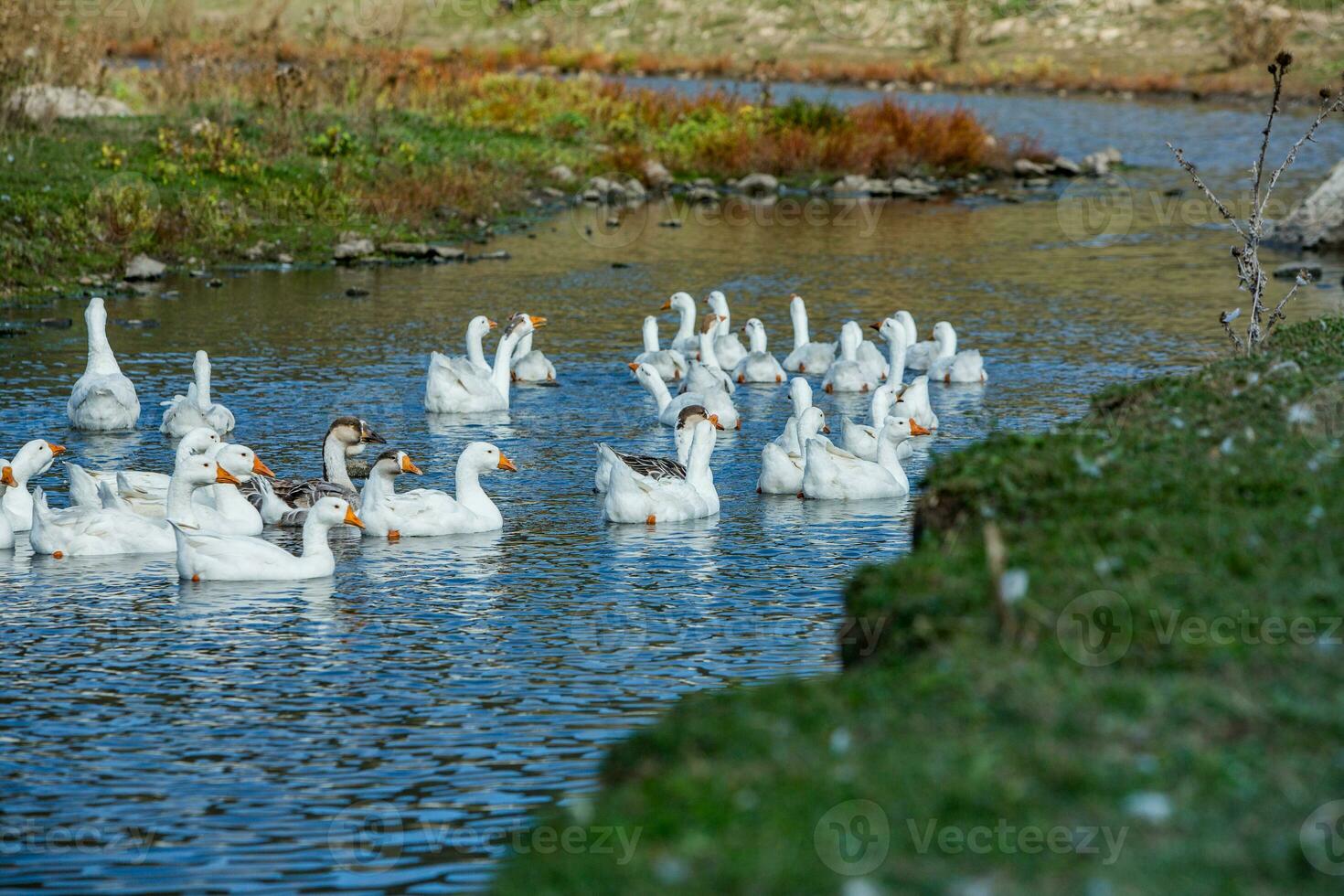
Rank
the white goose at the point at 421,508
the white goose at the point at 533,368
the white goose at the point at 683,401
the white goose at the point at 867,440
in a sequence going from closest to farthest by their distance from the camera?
the white goose at the point at 421,508 → the white goose at the point at 867,440 → the white goose at the point at 683,401 → the white goose at the point at 533,368

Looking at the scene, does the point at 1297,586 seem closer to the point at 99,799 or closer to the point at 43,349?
the point at 99,799

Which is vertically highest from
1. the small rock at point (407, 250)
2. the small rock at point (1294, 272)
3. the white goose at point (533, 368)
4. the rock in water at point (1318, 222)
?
the rock in water at point (1318, 222)

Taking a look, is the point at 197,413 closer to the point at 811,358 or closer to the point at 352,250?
the point at 811,358

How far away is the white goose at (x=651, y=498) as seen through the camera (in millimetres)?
13711

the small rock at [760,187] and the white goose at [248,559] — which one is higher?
the small rock at [760,187]

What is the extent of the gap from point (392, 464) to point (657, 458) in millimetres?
2345

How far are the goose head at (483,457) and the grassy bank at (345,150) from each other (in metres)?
13.0

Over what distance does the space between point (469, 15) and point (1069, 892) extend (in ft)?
274

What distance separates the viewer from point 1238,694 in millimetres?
6188

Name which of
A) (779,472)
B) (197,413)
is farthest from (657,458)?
(197,413)

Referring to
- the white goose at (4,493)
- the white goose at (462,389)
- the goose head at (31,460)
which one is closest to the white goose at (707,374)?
the white goose at (462,389)

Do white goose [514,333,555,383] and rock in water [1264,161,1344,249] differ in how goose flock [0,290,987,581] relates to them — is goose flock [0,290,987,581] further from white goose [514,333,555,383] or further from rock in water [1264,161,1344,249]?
rock in water [1264,161,1344,249]

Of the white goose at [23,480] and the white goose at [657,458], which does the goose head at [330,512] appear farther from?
the white goose at [23,480]

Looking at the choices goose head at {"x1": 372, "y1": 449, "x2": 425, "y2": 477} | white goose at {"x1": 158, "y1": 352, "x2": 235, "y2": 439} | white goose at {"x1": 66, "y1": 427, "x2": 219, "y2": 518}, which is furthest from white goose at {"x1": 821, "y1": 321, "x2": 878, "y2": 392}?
white goose at {"x1": 66, "y1": 427, "x2": 219, "y2": 518}
